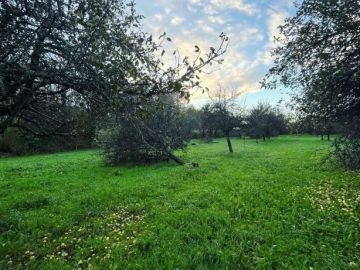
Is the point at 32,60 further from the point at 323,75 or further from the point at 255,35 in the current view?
the point at 255,35

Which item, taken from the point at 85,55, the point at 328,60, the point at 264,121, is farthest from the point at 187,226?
the point at 264,121

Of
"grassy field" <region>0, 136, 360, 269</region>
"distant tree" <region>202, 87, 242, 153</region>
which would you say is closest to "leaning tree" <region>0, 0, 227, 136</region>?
"grassy field" <region>0, 136, 360, 269</region>

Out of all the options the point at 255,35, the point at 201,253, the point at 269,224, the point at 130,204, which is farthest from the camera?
the point at 255,35

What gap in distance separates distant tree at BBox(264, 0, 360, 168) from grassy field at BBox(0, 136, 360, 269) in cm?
278

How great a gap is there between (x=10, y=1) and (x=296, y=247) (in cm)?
761

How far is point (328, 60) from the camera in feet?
32.4

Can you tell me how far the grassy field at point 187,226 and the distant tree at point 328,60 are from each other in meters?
2.78

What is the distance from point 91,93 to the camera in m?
5.31

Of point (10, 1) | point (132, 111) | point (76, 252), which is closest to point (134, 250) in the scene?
point (76, 252)

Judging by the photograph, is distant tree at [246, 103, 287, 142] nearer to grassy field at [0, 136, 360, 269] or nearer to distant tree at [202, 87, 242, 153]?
distant tree at [202, 87, 242, 153]

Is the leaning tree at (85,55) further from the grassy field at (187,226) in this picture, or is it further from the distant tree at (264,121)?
the distant tree at (264,121)

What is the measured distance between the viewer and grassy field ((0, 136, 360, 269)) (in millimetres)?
5473

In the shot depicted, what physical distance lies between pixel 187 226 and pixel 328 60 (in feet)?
25.6

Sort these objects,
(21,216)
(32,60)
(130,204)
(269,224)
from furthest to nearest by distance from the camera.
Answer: (130,204) < (21,216) < (269,224) < (32,60)
